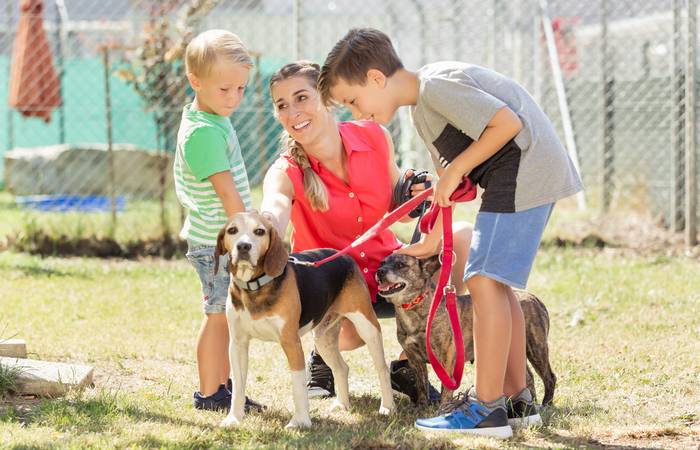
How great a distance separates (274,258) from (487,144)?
0.98 meters

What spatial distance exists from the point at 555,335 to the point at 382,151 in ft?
6.94

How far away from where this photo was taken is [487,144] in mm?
3951

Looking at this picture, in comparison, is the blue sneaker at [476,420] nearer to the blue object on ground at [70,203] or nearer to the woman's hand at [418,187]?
the woman's hand at [418,187]

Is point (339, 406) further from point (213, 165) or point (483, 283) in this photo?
point (213, 165)

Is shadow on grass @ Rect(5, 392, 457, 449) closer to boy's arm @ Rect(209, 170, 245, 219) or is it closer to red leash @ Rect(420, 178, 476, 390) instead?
red leash @ Rect(420, 178, 476, 390)

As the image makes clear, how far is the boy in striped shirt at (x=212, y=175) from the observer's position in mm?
4570

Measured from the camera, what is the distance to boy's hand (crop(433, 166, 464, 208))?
4016mm

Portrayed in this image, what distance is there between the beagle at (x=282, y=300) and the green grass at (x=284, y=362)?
0.22 meters

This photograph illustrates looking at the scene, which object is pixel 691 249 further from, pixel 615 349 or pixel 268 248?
pixel 268 248

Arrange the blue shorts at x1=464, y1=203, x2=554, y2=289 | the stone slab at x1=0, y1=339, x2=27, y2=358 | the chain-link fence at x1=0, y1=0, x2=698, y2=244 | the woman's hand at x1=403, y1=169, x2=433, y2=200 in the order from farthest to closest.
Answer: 1. the chain-link fence at x1=0, y1=0, x2=698, y2=244
2. the stone slab at x1=0, y1=339, x2=27, y2=358
3. the woman's hand at x1=403, y1=169, x2=433, y2=200
4. the blue shorts at x1=464, y1=203, x2=554, y2=289

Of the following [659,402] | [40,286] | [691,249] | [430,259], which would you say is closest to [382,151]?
[430,259]

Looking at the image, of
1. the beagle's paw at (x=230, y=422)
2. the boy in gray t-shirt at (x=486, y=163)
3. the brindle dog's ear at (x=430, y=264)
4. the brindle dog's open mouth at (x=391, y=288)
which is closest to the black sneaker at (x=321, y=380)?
the brindle dog's open mouth at (x=391, y=288)

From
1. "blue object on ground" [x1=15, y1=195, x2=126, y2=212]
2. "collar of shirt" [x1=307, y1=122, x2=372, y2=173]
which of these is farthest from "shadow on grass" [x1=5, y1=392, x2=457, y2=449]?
"blue object on ground" [x1=15, y1=195, x2=126, y2=212]

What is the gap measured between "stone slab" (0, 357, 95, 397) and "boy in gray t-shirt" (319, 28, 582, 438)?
1.91 m
